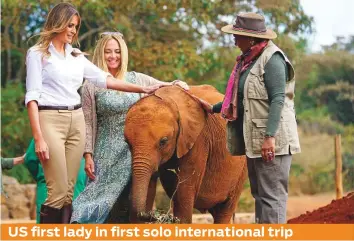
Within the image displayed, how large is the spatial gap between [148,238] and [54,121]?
3.75 feet

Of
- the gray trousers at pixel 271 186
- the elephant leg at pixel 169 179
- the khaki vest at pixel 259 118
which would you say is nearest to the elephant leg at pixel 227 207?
the elephant leg at pixel 169 179

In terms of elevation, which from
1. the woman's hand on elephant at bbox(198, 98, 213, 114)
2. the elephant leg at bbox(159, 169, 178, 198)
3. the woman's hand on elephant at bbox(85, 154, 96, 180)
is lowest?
the elephant leg at bbox(159, 169, 178, 198)

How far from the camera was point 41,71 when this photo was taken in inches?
316

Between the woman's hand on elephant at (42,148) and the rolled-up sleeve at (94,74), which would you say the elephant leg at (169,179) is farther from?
the woman's hand on elephant at (42,148)

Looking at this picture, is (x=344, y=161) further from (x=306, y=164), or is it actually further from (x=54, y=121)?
(x=54, y=121)

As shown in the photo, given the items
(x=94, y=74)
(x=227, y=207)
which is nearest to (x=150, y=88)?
(x=94, y=74)

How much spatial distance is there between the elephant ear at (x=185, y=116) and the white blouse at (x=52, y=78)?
1.19 meters

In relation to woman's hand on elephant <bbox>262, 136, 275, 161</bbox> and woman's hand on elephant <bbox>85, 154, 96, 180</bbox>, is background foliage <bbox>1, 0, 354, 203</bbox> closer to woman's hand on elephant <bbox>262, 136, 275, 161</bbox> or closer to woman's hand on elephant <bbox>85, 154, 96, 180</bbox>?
woman's hand on elephant <bbox>85, 154, 96, 180</bbox>

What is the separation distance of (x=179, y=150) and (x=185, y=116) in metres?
0.30

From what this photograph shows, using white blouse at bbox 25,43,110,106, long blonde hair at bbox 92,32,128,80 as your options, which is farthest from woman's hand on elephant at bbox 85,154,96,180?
white blouse at bbox 25,43,110,106

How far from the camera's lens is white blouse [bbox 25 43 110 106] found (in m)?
7.98

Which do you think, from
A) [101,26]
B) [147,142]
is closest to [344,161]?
[101,26]

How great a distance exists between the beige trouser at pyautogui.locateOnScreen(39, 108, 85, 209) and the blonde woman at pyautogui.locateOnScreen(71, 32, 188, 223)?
861 millimetres

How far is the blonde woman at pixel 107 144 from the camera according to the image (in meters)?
9.17
